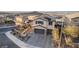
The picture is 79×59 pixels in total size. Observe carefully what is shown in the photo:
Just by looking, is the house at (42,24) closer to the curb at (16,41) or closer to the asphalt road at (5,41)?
the curb at (16,41)

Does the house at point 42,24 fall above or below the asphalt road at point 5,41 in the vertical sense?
above

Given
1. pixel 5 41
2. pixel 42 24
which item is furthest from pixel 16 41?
pixel 42 24

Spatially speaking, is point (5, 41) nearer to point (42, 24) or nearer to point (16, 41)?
point (16, 41)

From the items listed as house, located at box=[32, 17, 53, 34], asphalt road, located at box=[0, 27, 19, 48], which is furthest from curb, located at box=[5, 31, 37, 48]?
house, located at box=[32, 17, 53, 34]

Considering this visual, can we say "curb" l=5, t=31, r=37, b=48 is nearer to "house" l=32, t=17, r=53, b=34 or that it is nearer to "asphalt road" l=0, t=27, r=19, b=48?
"asphalt road" l=0, t=27, r=19, b=48

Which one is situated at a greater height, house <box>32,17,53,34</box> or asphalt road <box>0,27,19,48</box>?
house <box>32,17,53,34</box>

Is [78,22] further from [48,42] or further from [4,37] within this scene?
[4,37]

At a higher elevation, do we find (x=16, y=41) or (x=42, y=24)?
(x=42, y=24)

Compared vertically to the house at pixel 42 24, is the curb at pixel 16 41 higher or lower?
lower

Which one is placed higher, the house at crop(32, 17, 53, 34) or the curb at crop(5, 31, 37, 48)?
the house at crop(32, 17, 53, 34)

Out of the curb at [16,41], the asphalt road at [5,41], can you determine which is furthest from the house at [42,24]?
the asphalt road at [5,41]
